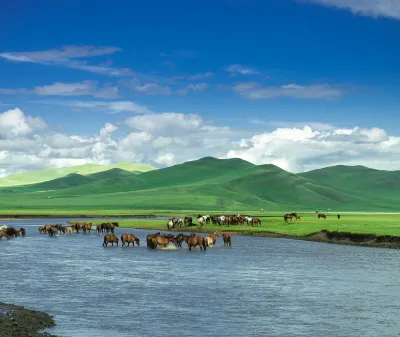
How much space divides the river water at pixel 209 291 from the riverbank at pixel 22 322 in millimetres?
624

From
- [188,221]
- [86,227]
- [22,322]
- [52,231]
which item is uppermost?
[188,221]

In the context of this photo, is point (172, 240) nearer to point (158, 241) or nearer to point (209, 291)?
point (158, 241)

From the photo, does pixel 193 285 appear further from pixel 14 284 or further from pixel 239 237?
pixel 239 237

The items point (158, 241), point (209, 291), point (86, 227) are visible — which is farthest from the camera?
point (86, 227)

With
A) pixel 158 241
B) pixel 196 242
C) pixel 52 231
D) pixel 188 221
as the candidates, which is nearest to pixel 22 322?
pixel 196 242

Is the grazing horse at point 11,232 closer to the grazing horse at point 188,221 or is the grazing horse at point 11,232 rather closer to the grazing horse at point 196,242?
the grazing horse at point 188,221

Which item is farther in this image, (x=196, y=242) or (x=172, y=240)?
(x=172, y=240)

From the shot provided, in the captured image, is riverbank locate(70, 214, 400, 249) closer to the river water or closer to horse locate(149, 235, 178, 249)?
the river water

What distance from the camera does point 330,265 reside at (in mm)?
43094

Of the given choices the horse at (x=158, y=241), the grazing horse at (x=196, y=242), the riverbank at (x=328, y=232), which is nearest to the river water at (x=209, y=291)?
the grazing horse at (x=196, y=242)

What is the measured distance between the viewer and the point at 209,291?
31.4 metres

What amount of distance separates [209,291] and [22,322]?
11410mm

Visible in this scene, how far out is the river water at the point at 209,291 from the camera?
23.3 metres

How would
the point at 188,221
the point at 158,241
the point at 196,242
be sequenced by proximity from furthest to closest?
the point at 188,221
the point at 158,241
the point at 196,242
